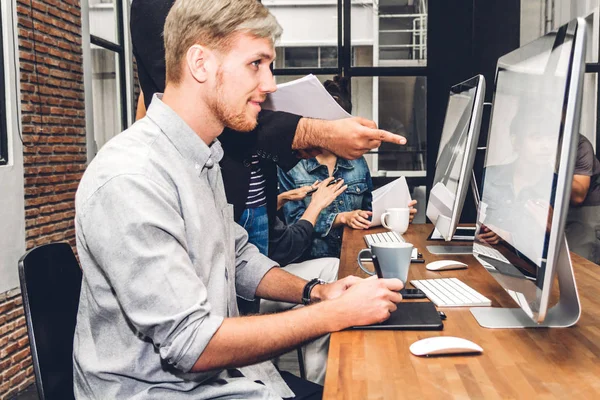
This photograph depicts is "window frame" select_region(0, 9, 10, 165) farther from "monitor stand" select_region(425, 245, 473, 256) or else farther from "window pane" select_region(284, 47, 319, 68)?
"window pane" select_region(284, 47, 319, 68)

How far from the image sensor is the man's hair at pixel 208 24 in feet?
4.12

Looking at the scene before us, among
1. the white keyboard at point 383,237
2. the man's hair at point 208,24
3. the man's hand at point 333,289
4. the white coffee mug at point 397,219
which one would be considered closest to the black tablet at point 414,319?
the man's hand at point 333,289

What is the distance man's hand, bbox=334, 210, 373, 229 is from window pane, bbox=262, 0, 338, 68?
3613 mm

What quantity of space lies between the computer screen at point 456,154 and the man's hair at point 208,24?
715 mm

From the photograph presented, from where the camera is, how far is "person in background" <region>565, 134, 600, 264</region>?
377 cm

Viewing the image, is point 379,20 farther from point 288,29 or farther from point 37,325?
point 37,325

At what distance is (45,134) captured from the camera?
4266 millimetres

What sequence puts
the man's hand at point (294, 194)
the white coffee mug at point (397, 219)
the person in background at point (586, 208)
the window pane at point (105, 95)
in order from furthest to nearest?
the window pane at point (105, 95), the person in background at point (586, 208), the man's hand at point (294, 194), the white coffee mug at point (397, 219)

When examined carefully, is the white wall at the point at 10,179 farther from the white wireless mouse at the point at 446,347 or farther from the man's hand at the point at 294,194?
the white wireless mouse at the point at 446,347

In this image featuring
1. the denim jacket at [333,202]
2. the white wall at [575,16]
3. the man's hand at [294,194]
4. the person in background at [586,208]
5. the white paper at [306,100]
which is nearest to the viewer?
the white paper at [306,100]

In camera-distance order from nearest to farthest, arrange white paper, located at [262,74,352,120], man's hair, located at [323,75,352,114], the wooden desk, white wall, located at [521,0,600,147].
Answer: the wooden desk < white paper, located at [262,74,352,120] < man's hair, located at [323,75,352,114] < white wall, located at [521,0,600,147]

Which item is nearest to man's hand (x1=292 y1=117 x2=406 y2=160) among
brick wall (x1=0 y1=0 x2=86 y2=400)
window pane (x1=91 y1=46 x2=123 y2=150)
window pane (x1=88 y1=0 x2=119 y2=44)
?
brick wall (x1=0 y1=0 x2=86 y2=400)

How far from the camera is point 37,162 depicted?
4.12 meters

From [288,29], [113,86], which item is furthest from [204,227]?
[288,29]
